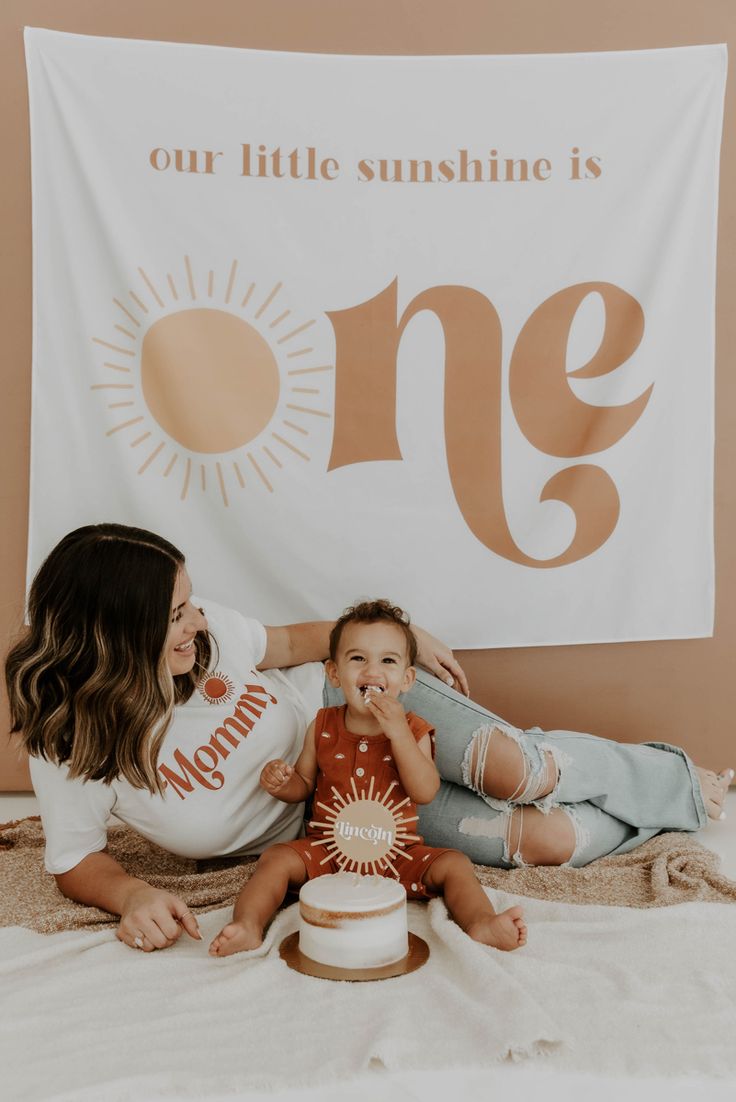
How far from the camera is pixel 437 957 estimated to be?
4.93 feet

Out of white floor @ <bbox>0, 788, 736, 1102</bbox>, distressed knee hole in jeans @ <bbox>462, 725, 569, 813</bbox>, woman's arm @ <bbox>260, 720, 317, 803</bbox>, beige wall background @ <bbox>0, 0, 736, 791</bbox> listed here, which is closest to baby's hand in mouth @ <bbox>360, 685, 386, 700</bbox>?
woman's arm @ <bbox>260, 720, 317, 803</bbox>

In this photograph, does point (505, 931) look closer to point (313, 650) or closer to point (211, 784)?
point (211, 784)

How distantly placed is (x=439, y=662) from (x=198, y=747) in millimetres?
583

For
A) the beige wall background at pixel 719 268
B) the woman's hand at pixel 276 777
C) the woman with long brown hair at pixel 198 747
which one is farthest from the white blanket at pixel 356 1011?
the beige wall background at pixel 719 268

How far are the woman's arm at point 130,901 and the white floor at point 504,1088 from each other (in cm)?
37

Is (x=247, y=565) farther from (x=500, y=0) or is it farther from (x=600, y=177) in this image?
(x=500, y=0)

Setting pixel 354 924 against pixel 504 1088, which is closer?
pixel 504 1088

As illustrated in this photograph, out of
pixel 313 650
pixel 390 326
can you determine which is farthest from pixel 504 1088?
pixel 390 326

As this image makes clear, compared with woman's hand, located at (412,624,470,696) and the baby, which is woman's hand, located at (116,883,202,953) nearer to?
the baby

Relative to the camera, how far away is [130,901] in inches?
62.5

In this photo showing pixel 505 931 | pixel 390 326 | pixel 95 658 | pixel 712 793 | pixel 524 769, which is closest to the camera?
pixel 505 931

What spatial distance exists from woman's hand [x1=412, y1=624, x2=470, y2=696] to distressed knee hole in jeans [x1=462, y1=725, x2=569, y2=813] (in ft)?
0.71

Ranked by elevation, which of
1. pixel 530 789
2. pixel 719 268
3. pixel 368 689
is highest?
pixel 719 268

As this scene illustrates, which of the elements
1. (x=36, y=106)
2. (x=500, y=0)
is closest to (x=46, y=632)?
(x=36, y=106)
